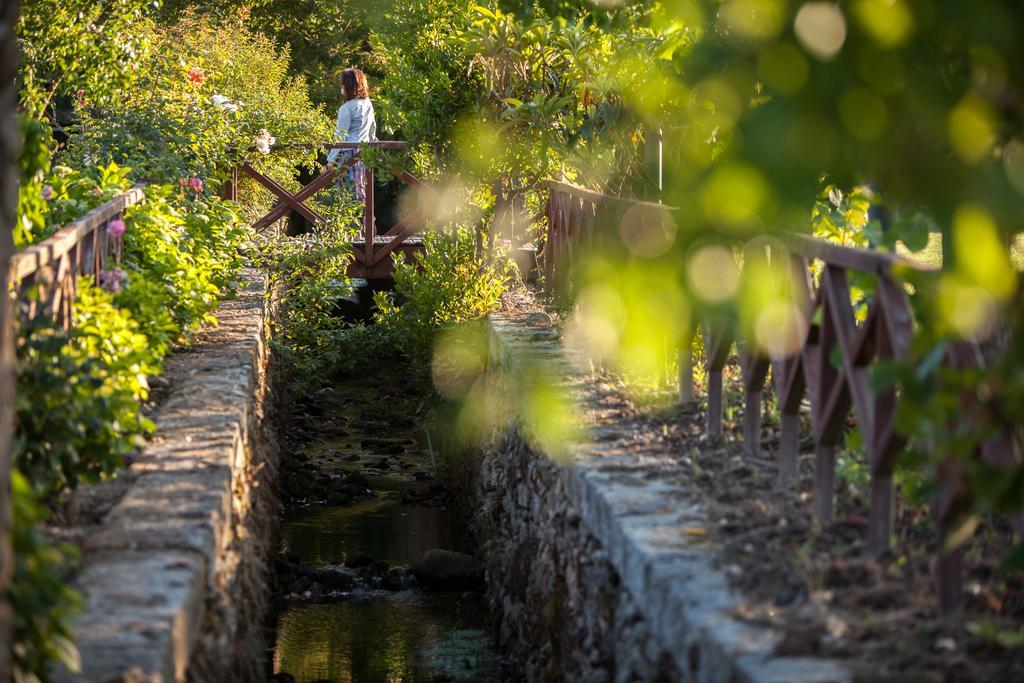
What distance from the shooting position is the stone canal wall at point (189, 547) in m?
3.00

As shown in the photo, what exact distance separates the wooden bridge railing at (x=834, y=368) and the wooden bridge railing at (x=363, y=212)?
26.1 feet

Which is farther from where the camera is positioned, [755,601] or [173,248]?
[173,248]

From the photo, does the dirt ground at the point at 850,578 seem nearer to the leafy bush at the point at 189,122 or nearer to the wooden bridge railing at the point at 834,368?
the wooden bridge railing at the point at 834,368

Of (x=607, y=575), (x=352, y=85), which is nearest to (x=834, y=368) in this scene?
(x=607, y=575)

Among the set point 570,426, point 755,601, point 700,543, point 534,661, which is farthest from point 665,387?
point 755,601

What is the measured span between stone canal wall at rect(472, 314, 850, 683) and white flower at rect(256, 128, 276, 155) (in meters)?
5.50

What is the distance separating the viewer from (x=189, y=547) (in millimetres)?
3631

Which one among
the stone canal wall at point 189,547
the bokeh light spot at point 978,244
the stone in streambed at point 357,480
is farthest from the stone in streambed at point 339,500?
the bokeh light spot at point 978,244

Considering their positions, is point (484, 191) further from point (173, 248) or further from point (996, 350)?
point (996, 350)

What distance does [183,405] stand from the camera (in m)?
5.52

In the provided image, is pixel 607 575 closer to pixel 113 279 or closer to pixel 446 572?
pixel 113 279

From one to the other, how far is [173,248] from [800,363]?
407 centimetres

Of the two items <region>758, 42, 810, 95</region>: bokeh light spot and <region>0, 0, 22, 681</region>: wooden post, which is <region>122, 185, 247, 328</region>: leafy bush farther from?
<region>758, 42, 810, 95</region>: bokeh light spot

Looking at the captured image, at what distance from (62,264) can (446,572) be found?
3199mm
